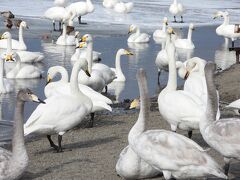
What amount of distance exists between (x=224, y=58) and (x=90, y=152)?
39.6 feet

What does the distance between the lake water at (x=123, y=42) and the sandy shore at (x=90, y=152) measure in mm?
1667

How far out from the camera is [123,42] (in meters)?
22.7

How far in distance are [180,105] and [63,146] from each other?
6.03ft

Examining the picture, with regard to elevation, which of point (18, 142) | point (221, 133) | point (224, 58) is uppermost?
point (221, 133)

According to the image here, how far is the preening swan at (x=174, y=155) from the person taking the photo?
6.10 m

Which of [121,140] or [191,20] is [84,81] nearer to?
[121,140]

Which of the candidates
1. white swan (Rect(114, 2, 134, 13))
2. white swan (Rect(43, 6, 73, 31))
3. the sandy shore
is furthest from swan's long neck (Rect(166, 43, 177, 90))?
white swan (Rect(114, 2, 134, 13))

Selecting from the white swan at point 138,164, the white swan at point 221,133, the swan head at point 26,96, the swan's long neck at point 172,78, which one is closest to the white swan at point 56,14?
the swan's long neck at point 172,78

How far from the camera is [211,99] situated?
685 centimetres

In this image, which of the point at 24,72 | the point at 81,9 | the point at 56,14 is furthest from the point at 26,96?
the point at 81,9

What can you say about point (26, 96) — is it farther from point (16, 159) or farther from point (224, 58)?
point (224, 58)

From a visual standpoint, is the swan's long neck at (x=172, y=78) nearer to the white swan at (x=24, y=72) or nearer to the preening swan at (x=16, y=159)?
the preening swan at (x=16, y=159)

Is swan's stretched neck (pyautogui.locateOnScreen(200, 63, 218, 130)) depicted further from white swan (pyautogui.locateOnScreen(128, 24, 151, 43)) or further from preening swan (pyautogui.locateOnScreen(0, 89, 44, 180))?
white swan (pyautogui.locateOnScreen(128, 24, 151, 43))

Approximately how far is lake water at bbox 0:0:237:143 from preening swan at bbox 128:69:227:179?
5463 mm
